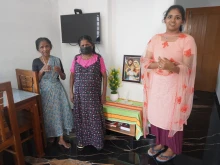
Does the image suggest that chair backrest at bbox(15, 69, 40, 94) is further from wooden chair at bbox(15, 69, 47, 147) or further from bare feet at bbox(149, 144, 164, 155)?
bare feet at bbox(149, 144, 164, 155)

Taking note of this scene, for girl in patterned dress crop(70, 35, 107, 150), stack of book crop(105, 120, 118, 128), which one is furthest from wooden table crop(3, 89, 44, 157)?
stack of book crop(105, 120, 118, 128)

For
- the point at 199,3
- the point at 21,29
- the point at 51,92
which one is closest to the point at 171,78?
the point at 51,92

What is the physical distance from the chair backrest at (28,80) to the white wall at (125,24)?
3.01 feet

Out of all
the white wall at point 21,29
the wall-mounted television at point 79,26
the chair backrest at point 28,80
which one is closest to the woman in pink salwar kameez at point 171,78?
the wall-mounted television at point 79,26

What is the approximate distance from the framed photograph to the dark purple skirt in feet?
2.05

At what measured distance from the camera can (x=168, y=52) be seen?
53.7 inches

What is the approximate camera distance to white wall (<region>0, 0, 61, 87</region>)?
1.76m

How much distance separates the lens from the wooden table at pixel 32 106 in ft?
4.72

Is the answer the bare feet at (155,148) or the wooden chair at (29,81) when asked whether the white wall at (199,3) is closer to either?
the bare feet at (155,148)

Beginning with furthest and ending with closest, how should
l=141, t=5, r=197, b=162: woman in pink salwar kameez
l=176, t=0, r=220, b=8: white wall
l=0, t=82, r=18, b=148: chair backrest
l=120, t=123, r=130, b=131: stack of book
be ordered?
l=176, t=0, r=220, b=8: white wall → l=120, t=123, r=130, b=131: stack of book → l=141, t=5, r=197, b=162: woman in pink salwar kameez → l=0, t=82, r=18, b=148: chair backrest

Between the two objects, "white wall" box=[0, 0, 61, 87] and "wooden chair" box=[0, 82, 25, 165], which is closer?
"wooden chair" box=[0, 82, 25, 165]

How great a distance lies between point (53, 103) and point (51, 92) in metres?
0.13

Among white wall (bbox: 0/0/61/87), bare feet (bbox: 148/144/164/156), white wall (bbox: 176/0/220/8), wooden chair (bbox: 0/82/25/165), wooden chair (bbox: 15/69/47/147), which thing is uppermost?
white wall (bbox: 176/0/220/8)

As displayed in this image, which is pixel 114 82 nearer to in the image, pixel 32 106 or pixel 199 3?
pixel 32 106
